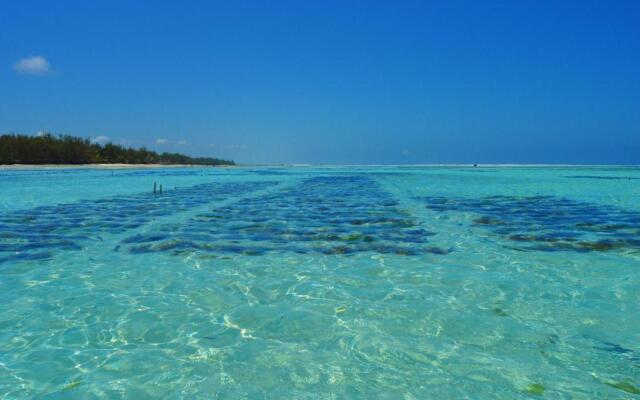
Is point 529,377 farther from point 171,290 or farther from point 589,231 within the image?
point 589,231

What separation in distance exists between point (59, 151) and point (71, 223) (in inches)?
3903

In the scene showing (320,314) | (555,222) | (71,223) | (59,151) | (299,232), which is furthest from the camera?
(59,151)

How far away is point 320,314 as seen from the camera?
694 centimetres

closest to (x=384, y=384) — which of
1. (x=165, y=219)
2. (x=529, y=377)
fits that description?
(x=529, y=377)

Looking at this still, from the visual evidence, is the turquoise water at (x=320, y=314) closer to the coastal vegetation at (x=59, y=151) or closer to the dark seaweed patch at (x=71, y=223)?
the dark seaweed patch at (x=71, y=223)

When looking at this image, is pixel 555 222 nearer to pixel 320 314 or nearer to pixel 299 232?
pixel 299 232

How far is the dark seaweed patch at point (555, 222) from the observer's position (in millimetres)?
12422

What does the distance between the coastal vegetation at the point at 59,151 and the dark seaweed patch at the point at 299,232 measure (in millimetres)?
89902

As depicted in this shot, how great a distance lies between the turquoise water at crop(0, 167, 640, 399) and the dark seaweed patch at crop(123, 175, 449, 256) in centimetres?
14

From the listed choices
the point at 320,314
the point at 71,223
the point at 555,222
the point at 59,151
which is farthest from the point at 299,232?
the point at 59,151

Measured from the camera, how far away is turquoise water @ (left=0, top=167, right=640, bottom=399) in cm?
485

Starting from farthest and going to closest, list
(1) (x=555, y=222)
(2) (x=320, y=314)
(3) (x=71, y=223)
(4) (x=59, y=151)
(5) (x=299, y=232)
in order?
(4) (x=59, y=151), (1) (x=555, y=222), (3) (x=71, y=223), (5) (x=299, y=232), (2) (x=320, y=314)

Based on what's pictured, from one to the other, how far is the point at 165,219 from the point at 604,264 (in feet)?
49.4

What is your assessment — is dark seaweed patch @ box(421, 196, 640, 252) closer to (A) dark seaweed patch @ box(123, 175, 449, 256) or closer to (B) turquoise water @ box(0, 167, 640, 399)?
(B) turquoise water @ box(0, 167, 640, 399)
